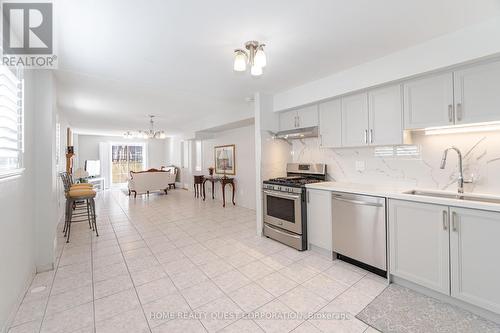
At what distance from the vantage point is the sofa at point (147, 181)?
23.9 ft

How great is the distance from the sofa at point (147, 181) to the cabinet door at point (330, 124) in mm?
6180

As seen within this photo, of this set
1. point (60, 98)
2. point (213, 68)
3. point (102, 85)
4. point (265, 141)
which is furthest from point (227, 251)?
point (60, 98)

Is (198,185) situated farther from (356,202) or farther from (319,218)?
(356,202)

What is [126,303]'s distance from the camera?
195cm

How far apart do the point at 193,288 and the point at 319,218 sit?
5.53 ft

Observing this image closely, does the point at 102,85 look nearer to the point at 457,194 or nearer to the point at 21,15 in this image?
the point at 21,15

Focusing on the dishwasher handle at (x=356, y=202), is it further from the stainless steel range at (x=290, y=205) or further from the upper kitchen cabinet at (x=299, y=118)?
the upper kitchen cabinet at (x=299, y=118)

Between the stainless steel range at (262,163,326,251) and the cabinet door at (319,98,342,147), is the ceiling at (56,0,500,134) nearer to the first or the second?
the cabinet door at (319,98,342,147)

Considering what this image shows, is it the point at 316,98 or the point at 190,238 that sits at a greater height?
the point at 316,98

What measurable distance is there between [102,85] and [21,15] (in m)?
1.67

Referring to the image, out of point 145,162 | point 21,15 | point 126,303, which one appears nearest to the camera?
point 21,15

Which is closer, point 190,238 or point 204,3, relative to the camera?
point 204,3

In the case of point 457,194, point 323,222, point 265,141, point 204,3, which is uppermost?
point 204,3

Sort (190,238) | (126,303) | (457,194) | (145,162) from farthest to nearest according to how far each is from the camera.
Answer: (145,162) → (190,238) → (457,194) → (126,303)
